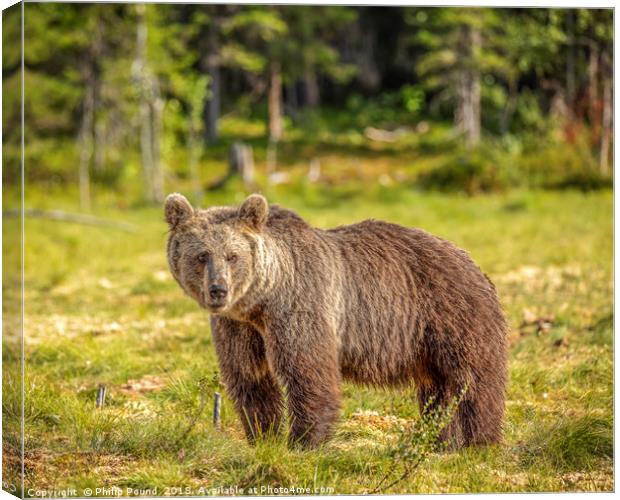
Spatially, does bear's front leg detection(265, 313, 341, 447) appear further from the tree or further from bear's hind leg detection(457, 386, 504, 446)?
the tree

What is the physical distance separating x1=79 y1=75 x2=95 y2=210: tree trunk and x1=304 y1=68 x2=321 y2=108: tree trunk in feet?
15.3

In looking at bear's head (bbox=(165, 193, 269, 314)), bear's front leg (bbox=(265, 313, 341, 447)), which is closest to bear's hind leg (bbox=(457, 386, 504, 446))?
bear's front leg (bbox=(265, 313, 341, 447))

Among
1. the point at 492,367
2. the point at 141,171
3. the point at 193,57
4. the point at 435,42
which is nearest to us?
the point at 492,367

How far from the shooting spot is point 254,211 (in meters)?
6.39

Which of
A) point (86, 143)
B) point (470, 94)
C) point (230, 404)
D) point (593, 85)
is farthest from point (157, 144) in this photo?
point (230, 404)

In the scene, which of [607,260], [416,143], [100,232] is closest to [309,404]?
[607,260]

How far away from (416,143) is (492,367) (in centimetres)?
771

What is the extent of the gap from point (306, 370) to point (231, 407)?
1177 mm

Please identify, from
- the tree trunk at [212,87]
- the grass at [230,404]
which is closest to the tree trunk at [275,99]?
the tree trunk at [212,87]

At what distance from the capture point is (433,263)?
23.1 feet

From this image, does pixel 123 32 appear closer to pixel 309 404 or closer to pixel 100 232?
pixel 100 232

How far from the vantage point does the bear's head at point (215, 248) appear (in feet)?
20.3

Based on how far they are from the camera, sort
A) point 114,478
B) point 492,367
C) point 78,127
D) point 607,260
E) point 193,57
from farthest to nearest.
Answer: point 78,127, point 193,57, point 607,260, point 492,367, point 114,478

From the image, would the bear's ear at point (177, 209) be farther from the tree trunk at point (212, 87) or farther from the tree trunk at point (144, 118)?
the tree trunk at point (144, 118)
